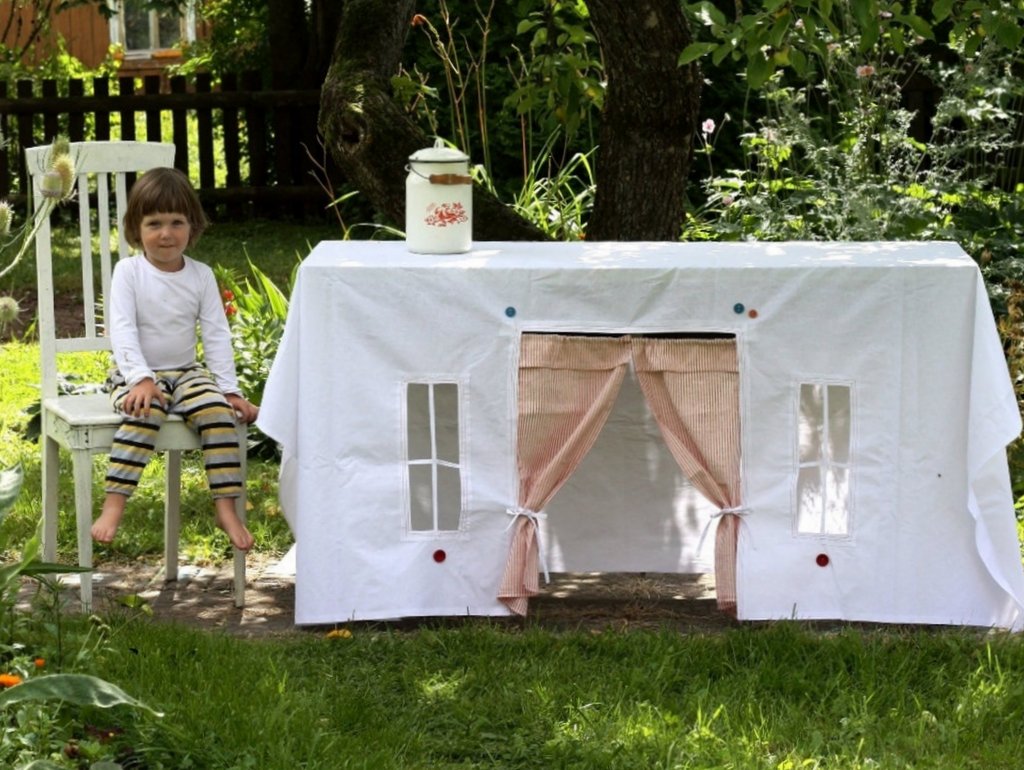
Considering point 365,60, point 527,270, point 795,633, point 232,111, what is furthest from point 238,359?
point 232,111

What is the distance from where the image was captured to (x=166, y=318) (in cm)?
420

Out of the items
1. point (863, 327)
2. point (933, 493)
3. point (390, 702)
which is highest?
point (863, 327)

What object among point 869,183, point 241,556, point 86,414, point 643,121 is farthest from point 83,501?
point 869,183

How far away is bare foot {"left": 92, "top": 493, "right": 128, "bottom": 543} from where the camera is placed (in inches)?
156

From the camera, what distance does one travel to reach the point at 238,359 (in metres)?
5.99

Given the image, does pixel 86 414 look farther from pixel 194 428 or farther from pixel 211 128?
pixel 211 128

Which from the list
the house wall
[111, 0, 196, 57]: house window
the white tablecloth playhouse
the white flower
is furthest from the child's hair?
[111, 0, 196, 57]: house window

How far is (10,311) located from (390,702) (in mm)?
1173

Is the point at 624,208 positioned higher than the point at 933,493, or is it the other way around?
the point at 624,208

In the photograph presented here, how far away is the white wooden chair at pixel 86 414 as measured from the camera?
4.01 metres

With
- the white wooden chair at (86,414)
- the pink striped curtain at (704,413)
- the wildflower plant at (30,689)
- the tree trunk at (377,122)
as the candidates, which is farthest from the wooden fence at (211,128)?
the wildflower plant at (30,689)

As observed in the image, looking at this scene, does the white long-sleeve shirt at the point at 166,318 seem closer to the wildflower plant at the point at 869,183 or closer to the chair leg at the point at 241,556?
the chair leg at the point at 241,556

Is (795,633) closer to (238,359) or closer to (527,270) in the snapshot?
(527,270)

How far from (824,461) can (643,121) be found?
158 centimetres
